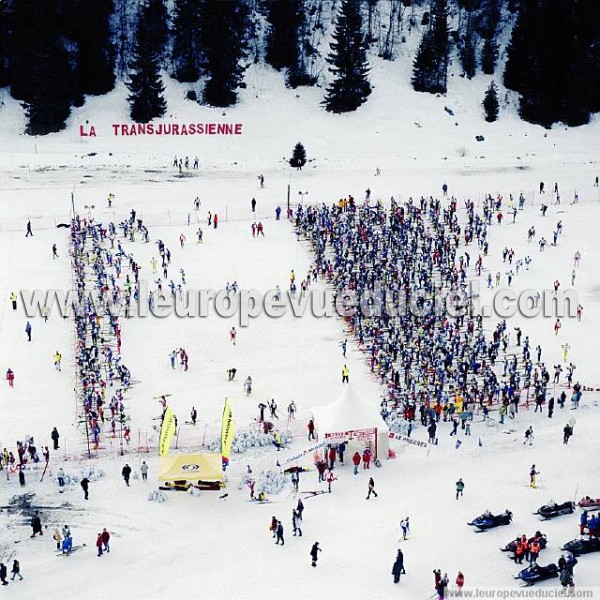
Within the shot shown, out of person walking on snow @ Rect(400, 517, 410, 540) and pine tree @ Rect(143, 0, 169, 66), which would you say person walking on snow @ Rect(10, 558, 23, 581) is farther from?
pine tree @ Rect(143, 0, 169, 66)

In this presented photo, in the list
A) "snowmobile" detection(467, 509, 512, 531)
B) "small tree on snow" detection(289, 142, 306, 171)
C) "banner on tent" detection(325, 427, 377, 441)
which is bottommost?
"snowmobile" detection(467, 509, 512, 531)

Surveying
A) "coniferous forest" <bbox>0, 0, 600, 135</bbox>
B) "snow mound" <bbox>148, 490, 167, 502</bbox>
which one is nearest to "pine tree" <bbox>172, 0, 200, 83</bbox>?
"coniferous forest" <bbox>0, 0, 600, 135</bbox>

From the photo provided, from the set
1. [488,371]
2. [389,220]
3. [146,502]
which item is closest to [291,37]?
[389,220]

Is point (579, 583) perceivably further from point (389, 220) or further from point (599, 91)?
point (599, 91)

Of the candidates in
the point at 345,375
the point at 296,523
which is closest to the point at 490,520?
the point at 296,523

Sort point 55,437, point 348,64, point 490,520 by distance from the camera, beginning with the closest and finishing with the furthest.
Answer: point 490,520 < point 55,437 < point 348,64

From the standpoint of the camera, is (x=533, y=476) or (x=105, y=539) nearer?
(x=105, y=539)

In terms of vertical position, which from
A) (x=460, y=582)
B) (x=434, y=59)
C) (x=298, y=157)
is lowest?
(x=460, y=582)

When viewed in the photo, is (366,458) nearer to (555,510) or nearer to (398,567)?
(555,510)
